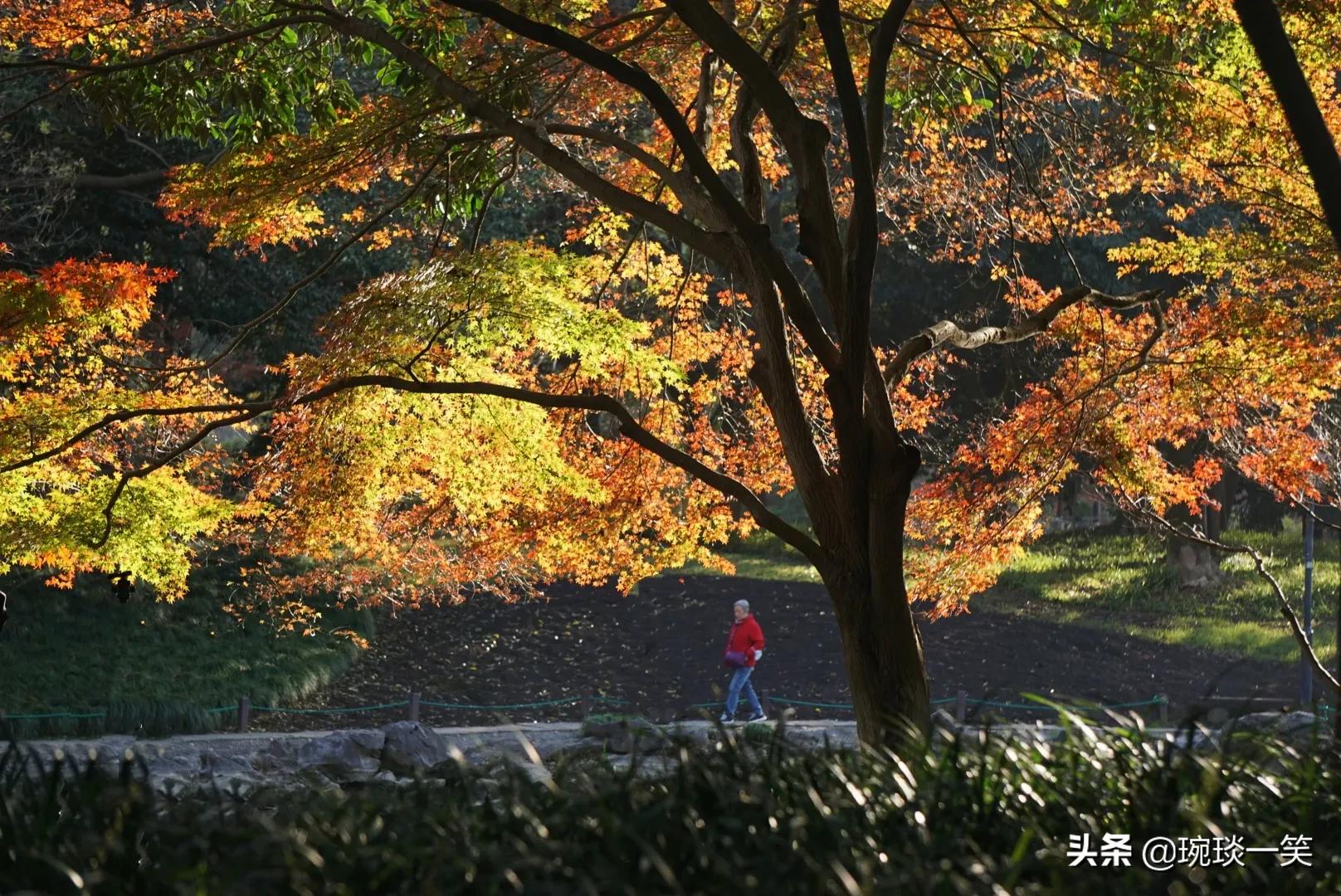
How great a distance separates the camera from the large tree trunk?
24.5ft

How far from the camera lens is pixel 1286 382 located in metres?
10.9

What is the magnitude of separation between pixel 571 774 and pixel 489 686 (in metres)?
16.5

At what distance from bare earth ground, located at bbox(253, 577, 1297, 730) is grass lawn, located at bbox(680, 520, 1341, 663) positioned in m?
0.67

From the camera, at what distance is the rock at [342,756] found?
Answer: 14.3m

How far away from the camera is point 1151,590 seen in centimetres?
2470

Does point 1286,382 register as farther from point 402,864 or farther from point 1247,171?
point 402,864

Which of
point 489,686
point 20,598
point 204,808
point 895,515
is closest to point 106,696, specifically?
point 20,598

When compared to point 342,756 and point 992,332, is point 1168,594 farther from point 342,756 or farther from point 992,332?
point 992,332

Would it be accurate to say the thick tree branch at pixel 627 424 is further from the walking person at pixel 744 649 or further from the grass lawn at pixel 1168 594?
the grass lawn at pixel 1168 594

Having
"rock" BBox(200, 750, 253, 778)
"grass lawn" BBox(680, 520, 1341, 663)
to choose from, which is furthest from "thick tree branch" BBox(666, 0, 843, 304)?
"grass lawn" BBox(680, 520, 1341, 663)

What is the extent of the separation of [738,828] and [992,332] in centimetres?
621

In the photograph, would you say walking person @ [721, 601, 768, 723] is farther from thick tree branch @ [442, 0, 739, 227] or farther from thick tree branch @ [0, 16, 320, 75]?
thick tree branch @ [0, 16, 320, 75]

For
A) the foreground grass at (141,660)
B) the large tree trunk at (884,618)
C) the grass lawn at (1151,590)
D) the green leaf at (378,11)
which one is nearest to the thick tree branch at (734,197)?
the large tree trunk at (884,618)

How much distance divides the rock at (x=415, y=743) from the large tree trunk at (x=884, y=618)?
749cm
